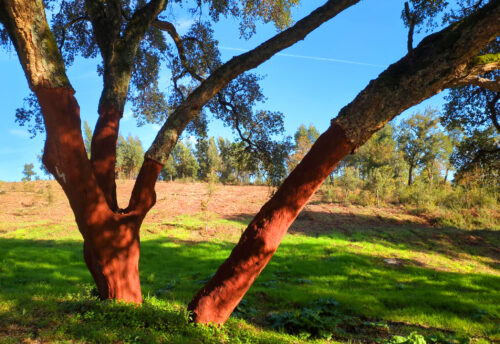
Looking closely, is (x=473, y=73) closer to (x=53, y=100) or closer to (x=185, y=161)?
(x=53, y=100)

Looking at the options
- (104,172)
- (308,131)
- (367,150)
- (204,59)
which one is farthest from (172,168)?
(104,172)

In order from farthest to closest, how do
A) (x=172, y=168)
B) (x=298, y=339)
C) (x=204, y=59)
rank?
(x=172, y=168)
(x=204, y=59)
(x=298, y=339)

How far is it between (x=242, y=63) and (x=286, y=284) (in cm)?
657

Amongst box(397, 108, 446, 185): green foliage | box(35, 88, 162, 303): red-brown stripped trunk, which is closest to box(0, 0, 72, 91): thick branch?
box(35, 88, 162, 303): red-brown stripped trunk

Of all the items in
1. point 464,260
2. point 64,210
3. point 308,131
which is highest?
point 308,131

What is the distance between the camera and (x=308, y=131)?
219 ft

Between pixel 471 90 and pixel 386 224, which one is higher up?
pixel 471 90

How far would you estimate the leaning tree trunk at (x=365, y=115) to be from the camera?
3.52m

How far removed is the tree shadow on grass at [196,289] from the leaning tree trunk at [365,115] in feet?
3.93

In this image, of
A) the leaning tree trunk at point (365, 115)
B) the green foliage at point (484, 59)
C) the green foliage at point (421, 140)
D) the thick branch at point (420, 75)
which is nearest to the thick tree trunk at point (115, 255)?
the leaning tree trunk at point (365, 115)

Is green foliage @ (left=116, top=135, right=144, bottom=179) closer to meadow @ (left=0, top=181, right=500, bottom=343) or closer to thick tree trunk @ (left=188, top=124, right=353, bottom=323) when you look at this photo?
meadow @ (left=0, top=181, right=500, bottom=343)

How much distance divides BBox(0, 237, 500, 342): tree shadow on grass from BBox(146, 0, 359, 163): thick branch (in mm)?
2756

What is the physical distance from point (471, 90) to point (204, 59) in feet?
34.0

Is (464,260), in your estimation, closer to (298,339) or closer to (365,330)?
(365,330)
